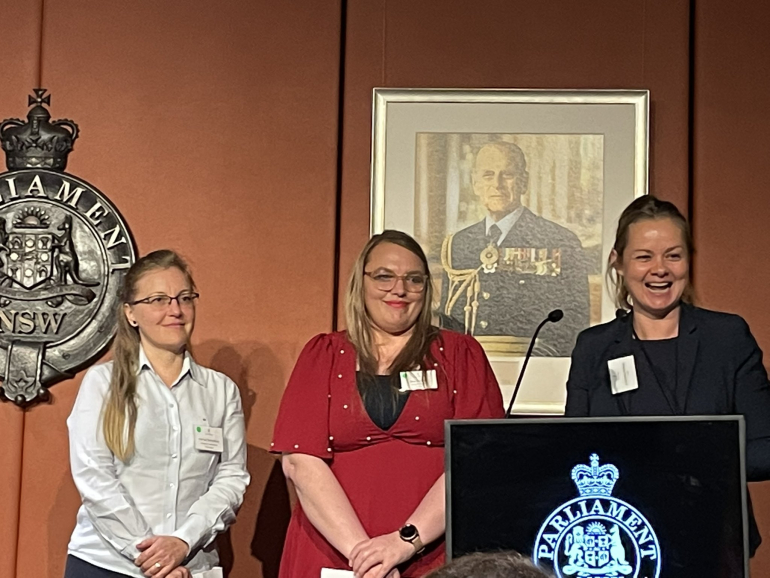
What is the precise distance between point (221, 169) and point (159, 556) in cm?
148

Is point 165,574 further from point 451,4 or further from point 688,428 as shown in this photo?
point 451,4

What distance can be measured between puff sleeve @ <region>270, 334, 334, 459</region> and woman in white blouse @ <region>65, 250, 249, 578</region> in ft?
0.99

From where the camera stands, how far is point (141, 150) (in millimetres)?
3996

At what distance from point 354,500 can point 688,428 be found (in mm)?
931

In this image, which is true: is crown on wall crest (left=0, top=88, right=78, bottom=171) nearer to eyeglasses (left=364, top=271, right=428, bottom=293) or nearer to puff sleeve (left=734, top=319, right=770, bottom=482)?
eyeglasses (left=364, top=271, right=428, bottom=293)

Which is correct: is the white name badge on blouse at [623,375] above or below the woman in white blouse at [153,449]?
above

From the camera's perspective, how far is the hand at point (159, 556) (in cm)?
300

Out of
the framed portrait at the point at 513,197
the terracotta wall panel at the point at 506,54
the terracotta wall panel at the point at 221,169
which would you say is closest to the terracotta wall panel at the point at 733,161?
the terracotta wall panel at the point at 506,54

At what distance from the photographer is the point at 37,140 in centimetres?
398

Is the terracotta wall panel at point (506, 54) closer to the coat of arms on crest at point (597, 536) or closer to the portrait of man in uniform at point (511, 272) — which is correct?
the portrait of man in uniform at point (511, 272)

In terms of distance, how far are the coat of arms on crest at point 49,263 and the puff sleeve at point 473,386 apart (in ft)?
4.66

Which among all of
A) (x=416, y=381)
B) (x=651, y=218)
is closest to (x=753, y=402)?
(x=651, y=218)

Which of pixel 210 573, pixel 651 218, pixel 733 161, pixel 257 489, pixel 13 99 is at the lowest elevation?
pixel 210 573

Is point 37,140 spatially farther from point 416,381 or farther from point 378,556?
point 378,556
